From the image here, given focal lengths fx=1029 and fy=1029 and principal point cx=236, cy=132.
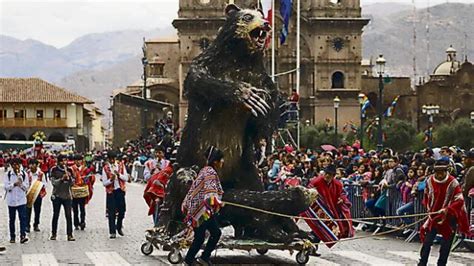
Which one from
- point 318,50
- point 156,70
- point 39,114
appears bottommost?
point 39,114

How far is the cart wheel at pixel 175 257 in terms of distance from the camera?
1504cm

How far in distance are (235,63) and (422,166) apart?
6.06 m

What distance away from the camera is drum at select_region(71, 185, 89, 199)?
21031 millimetres

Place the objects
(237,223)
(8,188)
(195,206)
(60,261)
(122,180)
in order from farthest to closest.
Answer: (122,180) < (8,188) < (60,261) < (237,223) < (195,206)

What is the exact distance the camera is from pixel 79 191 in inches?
832

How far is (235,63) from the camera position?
15.0 metres

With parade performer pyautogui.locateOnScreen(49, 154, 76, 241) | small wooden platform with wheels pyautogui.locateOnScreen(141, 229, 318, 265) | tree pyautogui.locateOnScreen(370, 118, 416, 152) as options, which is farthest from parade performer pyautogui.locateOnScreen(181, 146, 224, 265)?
tree pyautogui.locateOnScreen(370, 118, 416, 152)

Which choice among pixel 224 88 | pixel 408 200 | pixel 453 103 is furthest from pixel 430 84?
pixel 224 88

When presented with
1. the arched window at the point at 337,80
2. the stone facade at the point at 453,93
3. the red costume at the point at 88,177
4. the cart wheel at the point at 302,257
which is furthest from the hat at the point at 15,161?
the arched window at the point at 337,80

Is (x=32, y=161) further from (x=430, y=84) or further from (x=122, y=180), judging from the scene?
(x=430, y=84)

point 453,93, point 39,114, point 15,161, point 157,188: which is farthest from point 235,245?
point 39,114

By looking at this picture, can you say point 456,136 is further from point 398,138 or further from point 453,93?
point 453,93

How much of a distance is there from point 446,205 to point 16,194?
8.82 meters

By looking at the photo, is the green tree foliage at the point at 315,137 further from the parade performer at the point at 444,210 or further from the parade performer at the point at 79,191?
the parade performer at the point at 444,210
